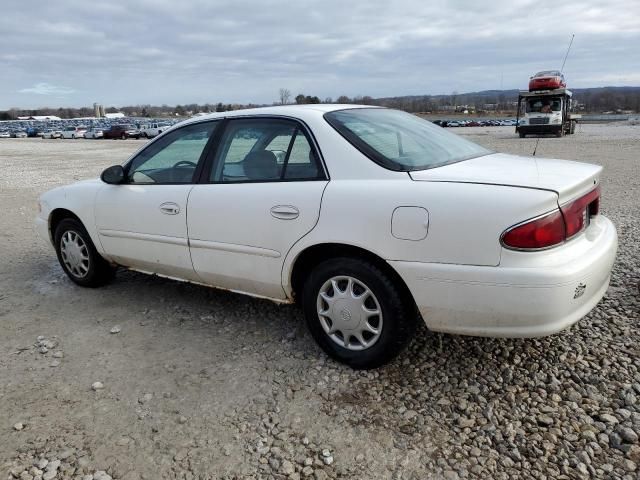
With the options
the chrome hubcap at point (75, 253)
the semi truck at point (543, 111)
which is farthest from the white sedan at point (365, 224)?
the semi truck at point (543, 111)

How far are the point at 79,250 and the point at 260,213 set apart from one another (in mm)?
2306

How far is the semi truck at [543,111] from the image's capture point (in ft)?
108

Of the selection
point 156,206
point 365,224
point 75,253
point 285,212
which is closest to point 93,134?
point 75,253

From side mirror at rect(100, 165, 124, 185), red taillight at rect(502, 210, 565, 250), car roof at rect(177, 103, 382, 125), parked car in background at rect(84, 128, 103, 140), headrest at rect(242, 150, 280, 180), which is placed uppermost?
car roof at rect(177, 103, 382, 125)

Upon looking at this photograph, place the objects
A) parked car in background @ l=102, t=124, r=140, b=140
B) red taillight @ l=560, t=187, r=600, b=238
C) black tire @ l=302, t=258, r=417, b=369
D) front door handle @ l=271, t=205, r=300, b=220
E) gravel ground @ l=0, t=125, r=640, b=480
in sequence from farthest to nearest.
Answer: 1. parked car in background @ l=102, t=124, r=140, b=140
2. front door handle @ l=271, t=205, r=300, b=220
3. black tire @ l=302, t=258, r=417, b=369
4. red taillight @ l=560, t=187, r=600, b=238
5. gravel ground @ l=0, t=125, r=640, b=480

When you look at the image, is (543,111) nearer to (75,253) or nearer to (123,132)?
(75,253)

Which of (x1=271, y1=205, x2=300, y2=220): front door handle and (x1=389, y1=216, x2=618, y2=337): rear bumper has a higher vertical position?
(x1=271, y1=205, x2=300, y2=220): front door handle

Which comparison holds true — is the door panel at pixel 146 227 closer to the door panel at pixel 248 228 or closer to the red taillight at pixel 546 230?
the door panel at pixel 248 228

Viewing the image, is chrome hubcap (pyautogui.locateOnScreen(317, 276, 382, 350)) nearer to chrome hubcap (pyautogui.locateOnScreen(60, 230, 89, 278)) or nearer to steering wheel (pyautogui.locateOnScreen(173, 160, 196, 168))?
steering wheel (pyautogui.locateOnScreen(173, 160, 196, 168))

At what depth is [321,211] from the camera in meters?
2.97

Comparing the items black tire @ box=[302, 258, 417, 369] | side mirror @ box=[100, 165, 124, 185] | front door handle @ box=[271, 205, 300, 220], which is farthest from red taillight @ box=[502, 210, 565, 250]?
side mirror @ box=[100, 165, 124, 185]

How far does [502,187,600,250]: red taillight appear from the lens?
A: 247 centimetres

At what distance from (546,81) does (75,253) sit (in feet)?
114

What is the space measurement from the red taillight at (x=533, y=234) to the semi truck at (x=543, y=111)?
33.0m
